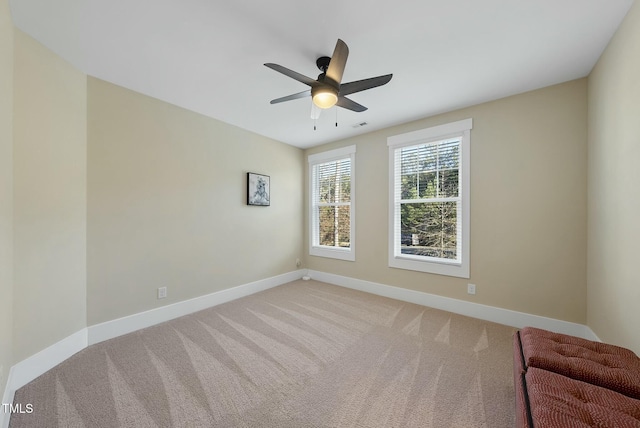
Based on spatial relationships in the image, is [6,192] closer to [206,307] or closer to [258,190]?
[206,307]

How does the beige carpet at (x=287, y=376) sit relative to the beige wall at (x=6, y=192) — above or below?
below

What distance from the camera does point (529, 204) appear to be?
270cm

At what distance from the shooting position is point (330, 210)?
465 cm

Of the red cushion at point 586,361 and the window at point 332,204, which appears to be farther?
the window at point 332,204

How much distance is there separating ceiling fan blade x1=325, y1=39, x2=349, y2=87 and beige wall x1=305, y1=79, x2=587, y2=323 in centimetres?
212

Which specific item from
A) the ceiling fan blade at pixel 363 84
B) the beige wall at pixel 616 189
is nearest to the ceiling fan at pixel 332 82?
the ceiling fan blade at pixel 363 84

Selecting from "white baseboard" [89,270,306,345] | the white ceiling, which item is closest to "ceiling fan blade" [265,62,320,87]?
the white ceiling

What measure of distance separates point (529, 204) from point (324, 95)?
102 inches

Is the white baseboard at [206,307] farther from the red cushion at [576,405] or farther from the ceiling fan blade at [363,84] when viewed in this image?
the ceiling fan blade at [363,84]

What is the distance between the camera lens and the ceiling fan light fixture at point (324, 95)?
1.82 metres

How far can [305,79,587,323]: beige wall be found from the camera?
247cm

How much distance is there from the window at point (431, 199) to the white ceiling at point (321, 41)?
2.18ft

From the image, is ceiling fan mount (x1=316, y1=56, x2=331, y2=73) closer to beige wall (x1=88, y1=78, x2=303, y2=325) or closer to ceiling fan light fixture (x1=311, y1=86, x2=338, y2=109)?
ceiling fan light fixture (x1=311, y1=86, x2=338, y2=109)

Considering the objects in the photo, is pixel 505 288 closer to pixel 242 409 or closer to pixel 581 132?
pixel 581 132
